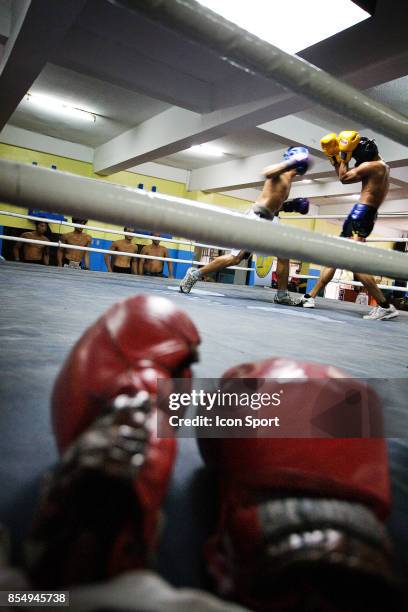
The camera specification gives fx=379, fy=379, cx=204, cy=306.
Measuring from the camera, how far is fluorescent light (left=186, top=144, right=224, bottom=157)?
723cm

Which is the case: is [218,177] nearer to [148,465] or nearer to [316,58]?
[316,58]

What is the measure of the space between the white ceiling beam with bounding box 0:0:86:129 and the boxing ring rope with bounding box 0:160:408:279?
339cm

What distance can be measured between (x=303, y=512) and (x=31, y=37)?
178 inches

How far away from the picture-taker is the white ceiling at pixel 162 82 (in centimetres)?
321

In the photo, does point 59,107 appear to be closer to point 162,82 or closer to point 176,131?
point 176,131

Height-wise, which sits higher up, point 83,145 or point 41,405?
point 83,145

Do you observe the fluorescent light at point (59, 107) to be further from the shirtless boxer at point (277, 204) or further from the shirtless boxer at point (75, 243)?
the shirtless boxer at point (277, 204)

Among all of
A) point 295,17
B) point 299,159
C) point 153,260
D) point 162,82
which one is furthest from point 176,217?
point 153,260

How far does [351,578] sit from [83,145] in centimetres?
914

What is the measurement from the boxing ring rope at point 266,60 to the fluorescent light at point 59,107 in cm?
645

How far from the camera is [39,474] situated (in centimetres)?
47

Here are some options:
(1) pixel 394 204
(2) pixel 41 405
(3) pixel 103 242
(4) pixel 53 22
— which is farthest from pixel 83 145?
(2) pixel 41 405

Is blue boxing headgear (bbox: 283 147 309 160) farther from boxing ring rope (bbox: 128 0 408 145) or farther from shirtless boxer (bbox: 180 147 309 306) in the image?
boxing ring rope (bbox: 128 0 408 145)

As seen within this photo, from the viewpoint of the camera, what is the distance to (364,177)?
10.8 ft
